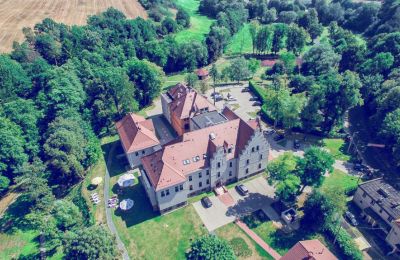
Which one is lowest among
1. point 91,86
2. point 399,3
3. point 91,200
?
point 91,200

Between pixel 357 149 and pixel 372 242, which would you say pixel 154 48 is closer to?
pixel 357 149

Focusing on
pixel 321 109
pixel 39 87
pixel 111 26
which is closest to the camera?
pixel 321 109

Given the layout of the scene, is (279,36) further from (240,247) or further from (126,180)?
(240,247)

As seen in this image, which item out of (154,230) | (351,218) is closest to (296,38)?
(351,218)

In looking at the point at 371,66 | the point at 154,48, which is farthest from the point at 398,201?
the point at 154,48

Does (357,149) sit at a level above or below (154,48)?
below
